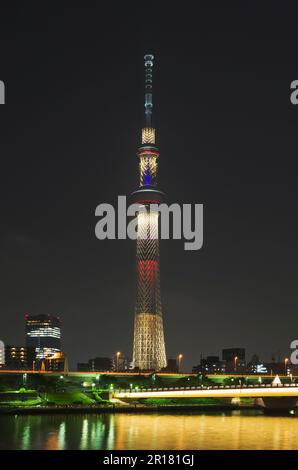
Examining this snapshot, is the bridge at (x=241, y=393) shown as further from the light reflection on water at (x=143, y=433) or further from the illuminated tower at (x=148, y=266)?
the illuminated tower at (x=148, y=266)

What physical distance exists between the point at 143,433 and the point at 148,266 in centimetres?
11324

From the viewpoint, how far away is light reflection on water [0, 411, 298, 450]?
2290 inches

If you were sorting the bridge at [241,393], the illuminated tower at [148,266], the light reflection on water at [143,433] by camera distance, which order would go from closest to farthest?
the light reflection on water at [143,433], the bridge at [241,393], the illuminated tower at [148,266]

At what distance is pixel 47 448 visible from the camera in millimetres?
56250

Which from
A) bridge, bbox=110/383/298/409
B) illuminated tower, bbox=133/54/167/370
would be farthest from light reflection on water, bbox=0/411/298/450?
illuminated tower, bbox=133/54/167/370

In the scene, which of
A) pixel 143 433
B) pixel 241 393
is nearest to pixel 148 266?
pixel 241 393

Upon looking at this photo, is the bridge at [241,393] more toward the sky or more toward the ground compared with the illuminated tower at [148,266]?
more toward the ground

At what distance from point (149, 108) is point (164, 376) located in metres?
62.8

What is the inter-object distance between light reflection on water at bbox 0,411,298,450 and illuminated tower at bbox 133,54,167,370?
87.9m

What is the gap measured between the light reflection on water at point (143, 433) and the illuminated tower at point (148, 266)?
87.9 meters

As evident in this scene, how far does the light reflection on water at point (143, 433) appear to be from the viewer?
191ft

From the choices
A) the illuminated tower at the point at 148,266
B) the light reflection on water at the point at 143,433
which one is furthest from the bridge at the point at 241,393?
the illuminated tower at the point at 148,266

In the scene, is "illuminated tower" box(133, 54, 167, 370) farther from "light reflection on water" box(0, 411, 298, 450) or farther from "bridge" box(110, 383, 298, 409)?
"light reflection on water" box(0, 411, 298, 450)
